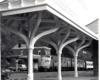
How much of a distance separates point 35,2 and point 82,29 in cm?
1056

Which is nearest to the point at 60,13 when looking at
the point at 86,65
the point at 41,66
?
the point at 41,66

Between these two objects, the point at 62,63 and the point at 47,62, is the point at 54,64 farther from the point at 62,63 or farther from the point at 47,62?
the point at 47,62

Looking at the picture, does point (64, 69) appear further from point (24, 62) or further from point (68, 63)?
point (24, 62)

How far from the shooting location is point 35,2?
57.4 ft

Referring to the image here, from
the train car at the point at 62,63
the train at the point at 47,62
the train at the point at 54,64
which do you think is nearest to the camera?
the train at the point at 54,64

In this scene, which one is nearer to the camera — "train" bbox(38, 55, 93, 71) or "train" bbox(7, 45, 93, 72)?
"train" bbox(38, 55, 93, 71)

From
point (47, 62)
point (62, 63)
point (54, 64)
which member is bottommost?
point (54, 64)

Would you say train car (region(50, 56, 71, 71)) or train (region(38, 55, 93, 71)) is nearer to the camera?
train (region(38, 55, 93, 71))

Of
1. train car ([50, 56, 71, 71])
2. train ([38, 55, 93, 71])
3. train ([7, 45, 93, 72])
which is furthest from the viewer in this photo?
train car ([50, 56, 71, 71])

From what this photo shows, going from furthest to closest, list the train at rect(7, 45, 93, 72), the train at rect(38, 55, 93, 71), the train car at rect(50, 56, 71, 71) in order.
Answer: the train car at rect(50, 56, 71, 71) < the train at rect(7, 45, 93, 72) < the train at rect(38, 55, 93, 71)

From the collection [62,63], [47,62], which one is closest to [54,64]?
[62,63]

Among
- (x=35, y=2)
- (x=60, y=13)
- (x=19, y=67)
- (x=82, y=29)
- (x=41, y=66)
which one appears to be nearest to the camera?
(x=35, y=2)

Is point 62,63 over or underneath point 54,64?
over

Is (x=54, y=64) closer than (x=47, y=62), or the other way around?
(x=47, y=62)
